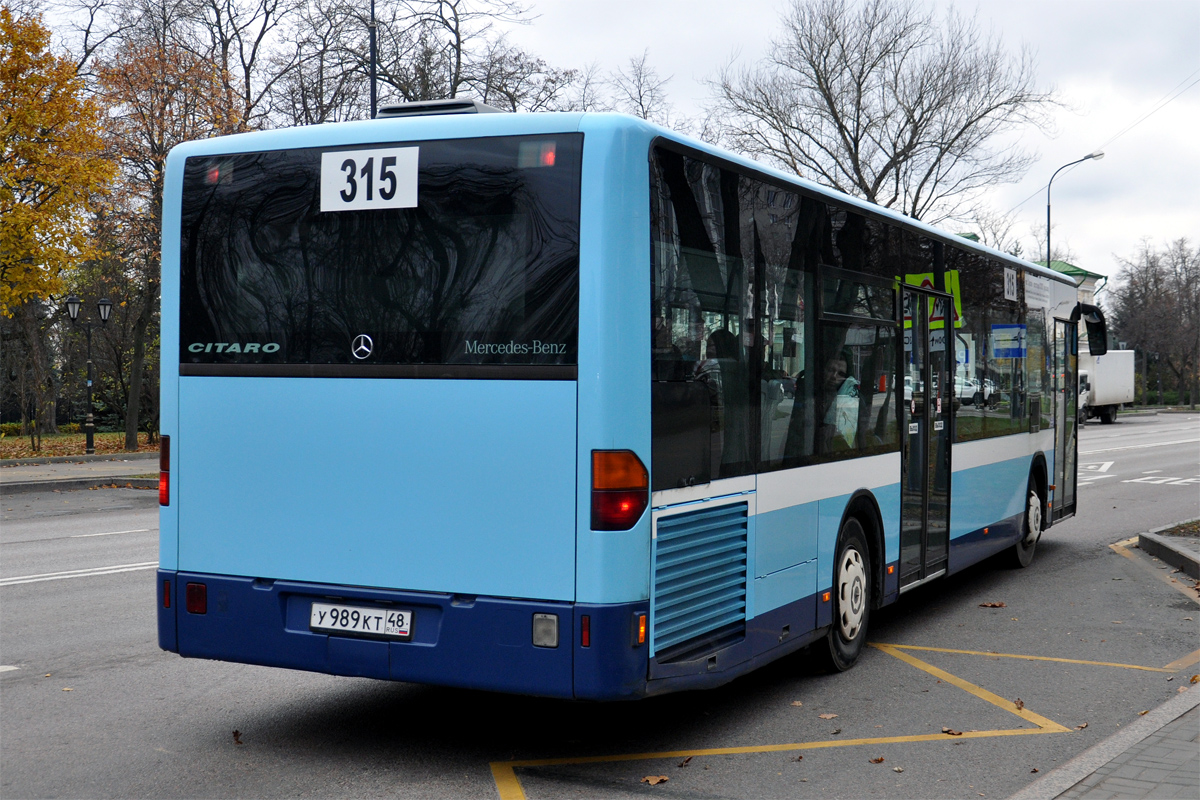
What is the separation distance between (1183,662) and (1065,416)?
5660 millimetres

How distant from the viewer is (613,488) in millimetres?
4766

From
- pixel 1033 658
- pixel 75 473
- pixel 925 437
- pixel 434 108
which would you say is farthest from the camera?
pixel 75 473

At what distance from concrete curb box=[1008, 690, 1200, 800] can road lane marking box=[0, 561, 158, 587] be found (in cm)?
839

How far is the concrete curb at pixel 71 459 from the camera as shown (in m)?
24.7

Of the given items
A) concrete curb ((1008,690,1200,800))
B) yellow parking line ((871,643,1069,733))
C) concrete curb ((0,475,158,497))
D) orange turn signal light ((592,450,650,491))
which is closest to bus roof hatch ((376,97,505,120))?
orange turn signal light ((592,450,650,491))

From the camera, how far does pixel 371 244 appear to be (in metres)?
5.21

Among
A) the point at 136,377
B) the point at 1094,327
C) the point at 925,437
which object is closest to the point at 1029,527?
the point at 1094,327

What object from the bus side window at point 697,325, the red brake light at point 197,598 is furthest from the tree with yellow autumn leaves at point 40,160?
the bus side window at point 697,325

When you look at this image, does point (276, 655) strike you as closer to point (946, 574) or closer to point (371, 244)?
point (371, 244)

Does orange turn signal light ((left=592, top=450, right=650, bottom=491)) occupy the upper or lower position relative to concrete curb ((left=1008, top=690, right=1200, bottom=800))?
upper

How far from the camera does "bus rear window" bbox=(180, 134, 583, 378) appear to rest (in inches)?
192

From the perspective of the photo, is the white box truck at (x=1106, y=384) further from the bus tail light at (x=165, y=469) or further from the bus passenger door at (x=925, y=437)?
the bus tail light at (x=165, y=469)

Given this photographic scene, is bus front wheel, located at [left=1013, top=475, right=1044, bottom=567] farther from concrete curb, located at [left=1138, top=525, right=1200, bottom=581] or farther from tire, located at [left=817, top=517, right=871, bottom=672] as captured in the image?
tire, located at [left=817, top=517, right=871, bottom=672]

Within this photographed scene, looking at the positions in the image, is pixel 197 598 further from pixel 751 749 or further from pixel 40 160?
pixel 40 160
